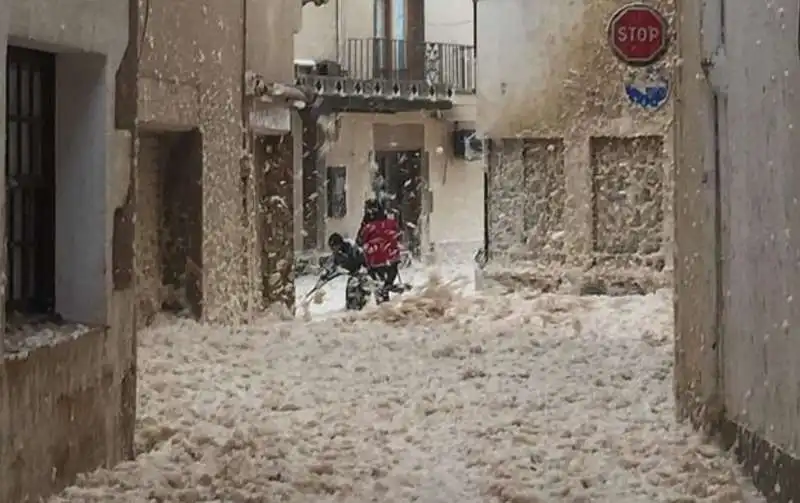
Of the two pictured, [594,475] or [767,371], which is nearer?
[767,371]

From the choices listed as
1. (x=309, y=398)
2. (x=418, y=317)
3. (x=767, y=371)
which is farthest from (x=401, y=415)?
(x=418, y=317)

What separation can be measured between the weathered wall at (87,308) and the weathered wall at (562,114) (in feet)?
31.5

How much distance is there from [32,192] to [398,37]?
74.8 feet

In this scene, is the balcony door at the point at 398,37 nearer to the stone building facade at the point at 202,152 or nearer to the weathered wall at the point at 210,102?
the stone building facade at the point at 202,152

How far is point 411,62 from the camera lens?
89.6 ft

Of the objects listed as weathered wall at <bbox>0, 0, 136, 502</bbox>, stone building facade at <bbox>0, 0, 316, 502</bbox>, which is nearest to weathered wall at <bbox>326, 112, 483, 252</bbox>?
stone building facade at <bbox>0, 0, 316, 502</bbox>

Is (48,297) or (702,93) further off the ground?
(702,93)

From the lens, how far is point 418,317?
1102 centimetres

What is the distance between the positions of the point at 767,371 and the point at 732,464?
0.70 metres

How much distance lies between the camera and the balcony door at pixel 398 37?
2666 centimetres

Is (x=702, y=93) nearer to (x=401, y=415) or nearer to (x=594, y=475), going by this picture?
(x=594, y=475)

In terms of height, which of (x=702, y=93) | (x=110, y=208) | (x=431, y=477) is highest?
(x=702, y=93)

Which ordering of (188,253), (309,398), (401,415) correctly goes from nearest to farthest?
(401,415) → (309,398) → (188,253)

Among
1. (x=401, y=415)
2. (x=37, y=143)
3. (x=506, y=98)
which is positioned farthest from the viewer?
(x=506, y=98)
